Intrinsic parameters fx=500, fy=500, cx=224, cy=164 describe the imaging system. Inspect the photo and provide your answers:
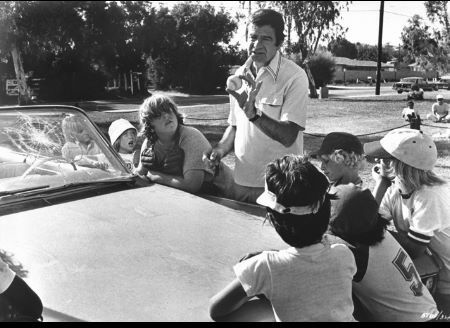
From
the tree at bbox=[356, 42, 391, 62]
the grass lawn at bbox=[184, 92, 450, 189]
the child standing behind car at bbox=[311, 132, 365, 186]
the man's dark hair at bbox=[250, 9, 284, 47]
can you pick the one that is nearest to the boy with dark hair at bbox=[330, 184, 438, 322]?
the child standing behind car at bbox=[311, 132, 365, 186]

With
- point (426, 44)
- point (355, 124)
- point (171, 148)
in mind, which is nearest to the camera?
point (171, 148)

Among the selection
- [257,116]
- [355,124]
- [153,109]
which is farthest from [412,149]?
[355,124]

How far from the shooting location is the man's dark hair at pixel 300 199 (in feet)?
5.10

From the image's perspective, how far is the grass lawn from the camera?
898cm

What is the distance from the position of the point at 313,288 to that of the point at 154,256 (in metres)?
0.74

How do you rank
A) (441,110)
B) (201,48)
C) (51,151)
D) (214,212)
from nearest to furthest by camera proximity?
1. (214,212)
2. (51,151)
3. (441,110)
4. (201,48)

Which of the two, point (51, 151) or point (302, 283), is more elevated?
point (51, 151)

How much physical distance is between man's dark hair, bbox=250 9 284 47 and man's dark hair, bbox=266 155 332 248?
1498 mm

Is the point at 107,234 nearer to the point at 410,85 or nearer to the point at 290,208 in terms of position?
the point at 290,208

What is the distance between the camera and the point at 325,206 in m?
1.61

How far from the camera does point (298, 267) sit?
157cm

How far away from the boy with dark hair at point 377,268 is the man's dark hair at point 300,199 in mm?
342

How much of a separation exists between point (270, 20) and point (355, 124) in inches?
480

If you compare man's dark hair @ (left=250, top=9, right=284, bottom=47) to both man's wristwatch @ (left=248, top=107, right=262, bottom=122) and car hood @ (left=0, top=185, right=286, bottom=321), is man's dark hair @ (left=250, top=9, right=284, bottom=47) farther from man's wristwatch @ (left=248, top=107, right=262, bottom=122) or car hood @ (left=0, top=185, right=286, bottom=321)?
car hood @ (left=0, top=185, right=286, bottom=321)
